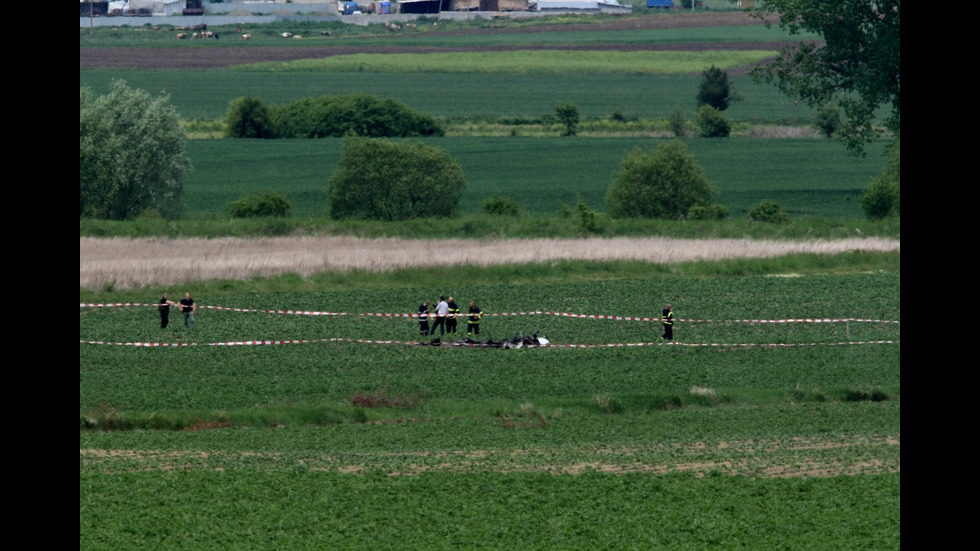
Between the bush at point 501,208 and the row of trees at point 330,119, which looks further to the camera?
the row of trees at point 330,119

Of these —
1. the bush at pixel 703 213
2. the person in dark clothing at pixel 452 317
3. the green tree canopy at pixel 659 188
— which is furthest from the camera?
the green tree canopy at pixel 659 188

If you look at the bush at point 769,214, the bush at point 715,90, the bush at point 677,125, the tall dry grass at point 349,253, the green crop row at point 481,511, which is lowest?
the green crop row at point 481,511

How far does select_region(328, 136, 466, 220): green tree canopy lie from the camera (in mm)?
61031

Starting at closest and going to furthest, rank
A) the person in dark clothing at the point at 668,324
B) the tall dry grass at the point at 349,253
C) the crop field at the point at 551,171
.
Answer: the person in dark clothing at the point at 668,324
the tall dry grass at the point at 349,253
the crop field at the point at 551,171

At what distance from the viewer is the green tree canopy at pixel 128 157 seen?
61.8 m

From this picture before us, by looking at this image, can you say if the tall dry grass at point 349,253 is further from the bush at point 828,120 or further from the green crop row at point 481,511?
the bush at point 828,120

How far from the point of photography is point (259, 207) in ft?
208

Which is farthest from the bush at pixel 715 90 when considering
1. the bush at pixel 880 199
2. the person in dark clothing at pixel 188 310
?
the person in dark clothing at pixel 188 310

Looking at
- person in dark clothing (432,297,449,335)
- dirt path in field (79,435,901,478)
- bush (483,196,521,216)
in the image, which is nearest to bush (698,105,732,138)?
bush (483,196,521,216)

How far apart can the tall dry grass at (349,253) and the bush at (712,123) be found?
5755 cm

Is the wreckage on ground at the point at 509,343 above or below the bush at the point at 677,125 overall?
below

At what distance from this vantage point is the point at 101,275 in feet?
143

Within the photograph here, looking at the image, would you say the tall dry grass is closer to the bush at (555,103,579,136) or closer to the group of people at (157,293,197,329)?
the group of people at (157,293,197,329)
